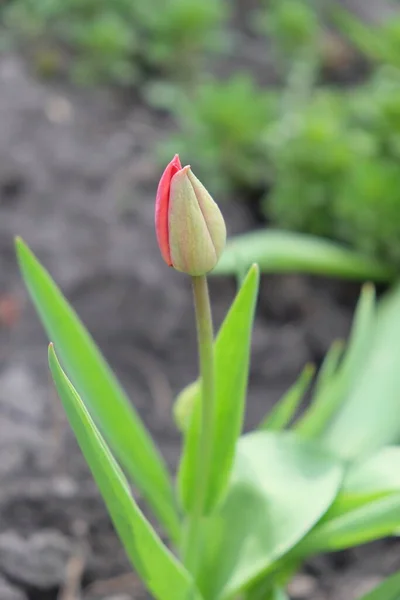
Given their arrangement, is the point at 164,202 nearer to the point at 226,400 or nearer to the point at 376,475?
the point at 226,400

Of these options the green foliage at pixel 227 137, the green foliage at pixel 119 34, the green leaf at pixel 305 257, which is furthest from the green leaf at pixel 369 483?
the green foliage at pixel 119 34

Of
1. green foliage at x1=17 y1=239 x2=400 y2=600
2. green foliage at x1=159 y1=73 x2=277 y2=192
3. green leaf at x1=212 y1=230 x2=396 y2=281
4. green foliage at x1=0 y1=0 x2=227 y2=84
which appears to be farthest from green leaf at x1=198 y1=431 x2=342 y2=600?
green foliage at x1=0 y1=0 x2=227 y2=84

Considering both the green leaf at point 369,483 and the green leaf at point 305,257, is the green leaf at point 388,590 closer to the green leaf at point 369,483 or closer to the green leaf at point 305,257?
the green leaf at point 369,483

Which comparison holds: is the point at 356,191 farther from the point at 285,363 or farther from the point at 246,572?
the point at 246,572

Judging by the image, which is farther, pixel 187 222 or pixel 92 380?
pixel 92 380

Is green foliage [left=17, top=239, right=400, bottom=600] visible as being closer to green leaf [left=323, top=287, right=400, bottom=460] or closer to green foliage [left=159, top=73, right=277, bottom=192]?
green leaf [left=323, top=287, right=400, bottom=460]

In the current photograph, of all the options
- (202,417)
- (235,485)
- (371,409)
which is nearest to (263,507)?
(235,485)
